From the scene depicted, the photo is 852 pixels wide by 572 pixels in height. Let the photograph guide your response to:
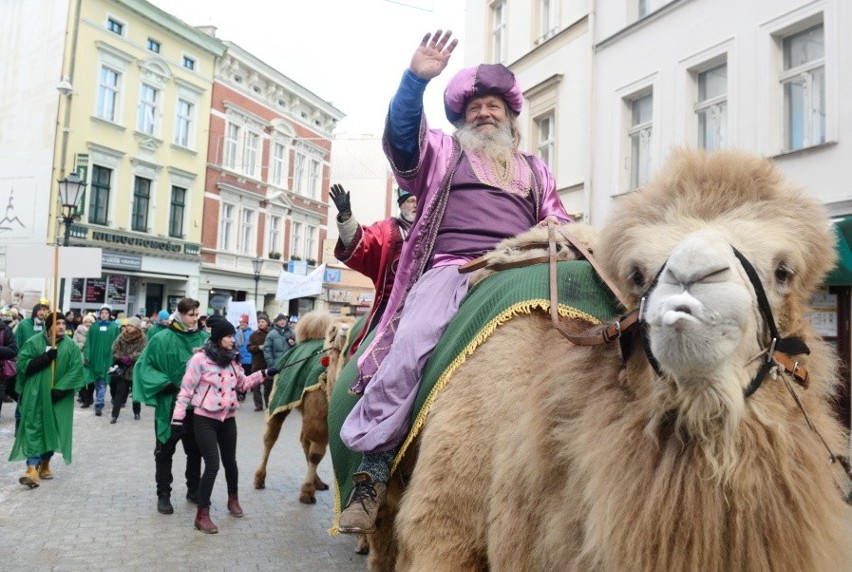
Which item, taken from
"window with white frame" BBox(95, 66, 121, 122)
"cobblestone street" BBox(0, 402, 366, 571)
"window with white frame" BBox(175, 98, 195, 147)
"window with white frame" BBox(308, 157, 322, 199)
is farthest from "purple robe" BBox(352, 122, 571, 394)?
"window with white frame" BBox(308, 157, 322, 199)

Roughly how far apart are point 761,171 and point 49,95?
2896cm

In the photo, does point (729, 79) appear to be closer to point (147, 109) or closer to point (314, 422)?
point (314, 422)

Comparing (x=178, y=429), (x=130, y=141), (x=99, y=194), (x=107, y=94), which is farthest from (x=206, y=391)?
(x=130, y=141)

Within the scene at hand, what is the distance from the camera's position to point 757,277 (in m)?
1.48

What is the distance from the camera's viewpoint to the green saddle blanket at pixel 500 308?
2311 millimetres

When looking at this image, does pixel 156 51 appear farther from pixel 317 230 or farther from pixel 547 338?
pixel 547 338

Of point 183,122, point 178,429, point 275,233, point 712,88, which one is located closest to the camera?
point 178,429

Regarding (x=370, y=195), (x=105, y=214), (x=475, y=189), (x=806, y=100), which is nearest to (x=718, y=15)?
(x=806, y=100)

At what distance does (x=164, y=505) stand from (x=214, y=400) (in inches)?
49.7

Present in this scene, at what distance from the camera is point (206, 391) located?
682cm

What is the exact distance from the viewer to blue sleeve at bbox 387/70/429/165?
267 cm

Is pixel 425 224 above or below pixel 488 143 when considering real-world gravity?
below

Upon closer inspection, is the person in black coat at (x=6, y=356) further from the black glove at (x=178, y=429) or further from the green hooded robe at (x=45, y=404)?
the black glove at (x=178, y=429)

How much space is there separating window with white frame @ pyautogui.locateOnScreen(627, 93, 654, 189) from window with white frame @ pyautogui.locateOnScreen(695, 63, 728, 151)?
123 centimetres
